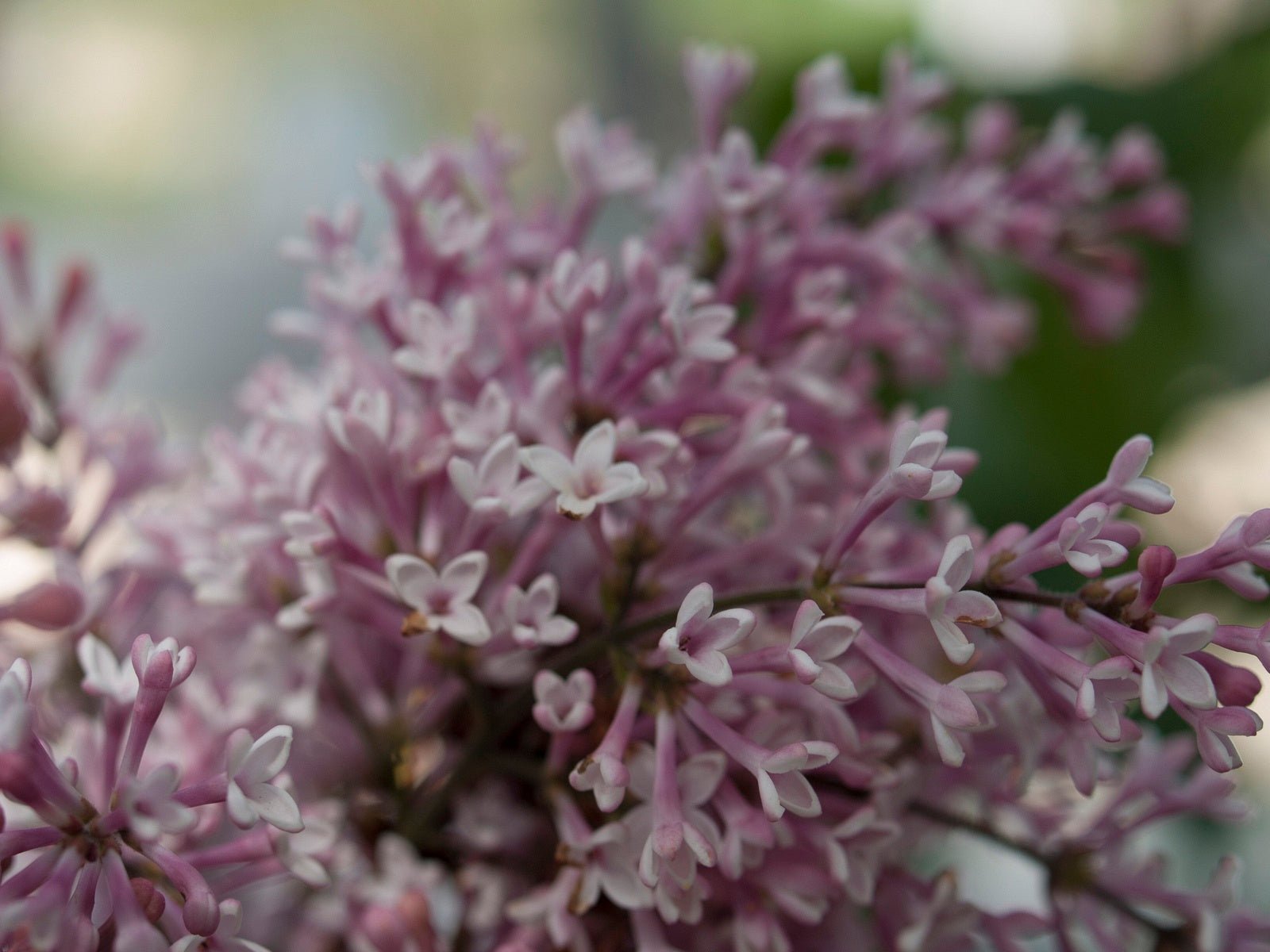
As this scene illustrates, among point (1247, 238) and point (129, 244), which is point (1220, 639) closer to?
point (1247, 238)

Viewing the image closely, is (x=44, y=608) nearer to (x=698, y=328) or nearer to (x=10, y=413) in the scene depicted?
(x=10, y=413)

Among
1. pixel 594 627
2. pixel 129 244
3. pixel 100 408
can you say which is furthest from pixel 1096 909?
pixel 129 244

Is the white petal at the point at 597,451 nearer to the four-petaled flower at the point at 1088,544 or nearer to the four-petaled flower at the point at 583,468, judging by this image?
the four-petaled flower at the point at 583,468

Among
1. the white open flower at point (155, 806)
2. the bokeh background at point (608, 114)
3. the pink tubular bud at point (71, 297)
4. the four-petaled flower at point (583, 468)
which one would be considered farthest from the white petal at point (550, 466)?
the bokeh background at point (608, 114)

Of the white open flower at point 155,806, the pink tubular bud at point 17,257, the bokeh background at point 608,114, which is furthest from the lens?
the bokeh background at point 608,114

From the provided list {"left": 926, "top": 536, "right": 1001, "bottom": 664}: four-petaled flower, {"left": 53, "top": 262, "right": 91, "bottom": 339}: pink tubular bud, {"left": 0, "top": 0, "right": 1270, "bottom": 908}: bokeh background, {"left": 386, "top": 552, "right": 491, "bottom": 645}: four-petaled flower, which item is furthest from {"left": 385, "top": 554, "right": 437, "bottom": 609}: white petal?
{"left": 0, "top": 0, "right": 1270, "bottom": 908}: bokeh background

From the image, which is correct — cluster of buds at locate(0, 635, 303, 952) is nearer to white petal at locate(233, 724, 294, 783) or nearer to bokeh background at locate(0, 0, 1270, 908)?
white petal at locate(233, 724, 294, 783)
